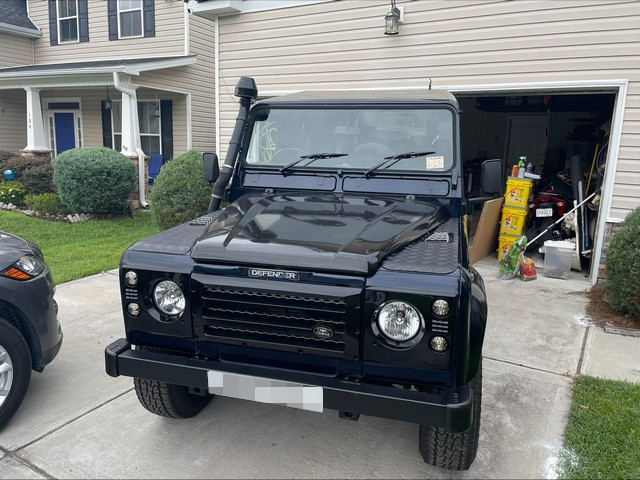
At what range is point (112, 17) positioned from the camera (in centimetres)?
1359

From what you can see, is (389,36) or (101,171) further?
(101,171)

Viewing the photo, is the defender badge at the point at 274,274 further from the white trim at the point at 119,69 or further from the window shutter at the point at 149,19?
the window shutter at the point at 149,19

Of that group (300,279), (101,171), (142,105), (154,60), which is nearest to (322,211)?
(300,279)

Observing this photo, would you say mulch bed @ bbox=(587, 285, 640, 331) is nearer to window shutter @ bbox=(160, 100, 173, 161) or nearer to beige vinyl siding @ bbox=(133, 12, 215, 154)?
beige vinyl siding @ bbox=(133, 12, 215, 154)

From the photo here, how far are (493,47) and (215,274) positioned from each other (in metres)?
5.64

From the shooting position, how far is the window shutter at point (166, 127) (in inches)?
516

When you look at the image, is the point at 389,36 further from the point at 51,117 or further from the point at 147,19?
the point at 51,117

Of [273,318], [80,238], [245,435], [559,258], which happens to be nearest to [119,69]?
[80,238]

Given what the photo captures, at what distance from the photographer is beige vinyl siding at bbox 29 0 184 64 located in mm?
12812

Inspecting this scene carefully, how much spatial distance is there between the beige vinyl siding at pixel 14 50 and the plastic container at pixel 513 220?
584 inches

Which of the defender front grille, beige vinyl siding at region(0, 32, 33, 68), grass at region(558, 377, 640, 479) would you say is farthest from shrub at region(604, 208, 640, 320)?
beige vinyl siding at region(0, 32, 33, 68)

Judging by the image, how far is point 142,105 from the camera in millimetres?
13641

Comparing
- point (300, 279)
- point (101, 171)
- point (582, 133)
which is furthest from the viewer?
point (582, 133)

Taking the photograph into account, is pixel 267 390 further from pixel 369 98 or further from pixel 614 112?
pixel 614 112
